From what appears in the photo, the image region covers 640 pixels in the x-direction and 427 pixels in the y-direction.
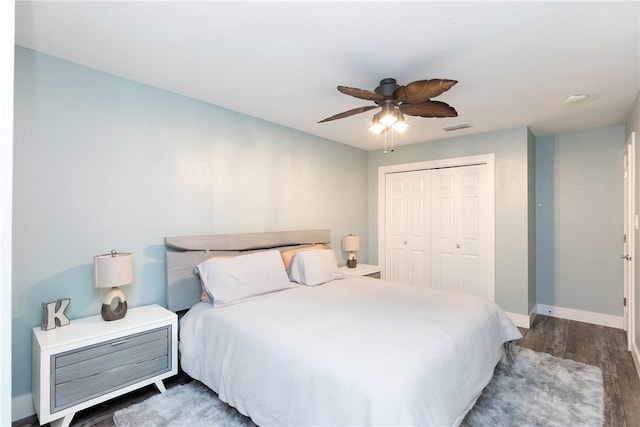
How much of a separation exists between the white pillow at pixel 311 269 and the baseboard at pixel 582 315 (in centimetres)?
304

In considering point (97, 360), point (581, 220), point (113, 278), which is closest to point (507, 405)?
point (97, 360)

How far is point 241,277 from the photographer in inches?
109

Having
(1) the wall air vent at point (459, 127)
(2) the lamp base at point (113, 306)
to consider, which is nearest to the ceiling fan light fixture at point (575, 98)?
(1) the wall air vent at point (459, 127)

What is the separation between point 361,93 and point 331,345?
1666mm

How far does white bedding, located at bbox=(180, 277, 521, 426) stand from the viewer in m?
1.50

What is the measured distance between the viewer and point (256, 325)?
2.13 m

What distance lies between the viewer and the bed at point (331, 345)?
1.52 metres

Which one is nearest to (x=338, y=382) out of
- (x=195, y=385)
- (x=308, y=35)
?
(x=195, y=385)

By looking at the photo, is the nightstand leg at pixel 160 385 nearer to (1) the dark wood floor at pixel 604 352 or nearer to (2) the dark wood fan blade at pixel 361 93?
(2) the dark wood fan blade at pixel 361 93

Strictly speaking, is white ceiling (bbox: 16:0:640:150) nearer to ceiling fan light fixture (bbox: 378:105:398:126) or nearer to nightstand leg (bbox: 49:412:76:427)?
ceiling fan light fixture (bbox: 378:105:398:126)

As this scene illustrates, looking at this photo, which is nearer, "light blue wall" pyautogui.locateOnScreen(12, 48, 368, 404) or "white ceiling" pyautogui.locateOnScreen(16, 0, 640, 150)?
"white ceiling" pyautogui.locateOnScreen(16, 0, 640, 150)

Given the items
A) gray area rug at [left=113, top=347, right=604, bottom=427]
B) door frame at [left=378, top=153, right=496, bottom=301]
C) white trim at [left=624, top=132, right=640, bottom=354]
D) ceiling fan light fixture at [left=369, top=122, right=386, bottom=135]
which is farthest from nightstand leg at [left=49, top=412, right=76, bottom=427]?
white trim at [left=624, top=132, right=640, bottom=354]

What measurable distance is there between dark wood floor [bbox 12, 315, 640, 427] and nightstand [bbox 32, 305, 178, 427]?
180mm

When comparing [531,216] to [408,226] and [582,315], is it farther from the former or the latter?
[408,226]
